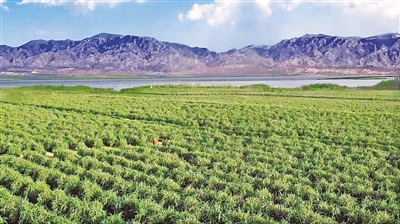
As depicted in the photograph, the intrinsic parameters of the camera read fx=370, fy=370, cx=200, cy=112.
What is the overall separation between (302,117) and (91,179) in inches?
628

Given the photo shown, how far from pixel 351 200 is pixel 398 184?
230 cm

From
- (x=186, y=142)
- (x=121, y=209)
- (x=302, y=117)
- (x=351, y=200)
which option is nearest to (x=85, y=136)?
(x=186, y=142)

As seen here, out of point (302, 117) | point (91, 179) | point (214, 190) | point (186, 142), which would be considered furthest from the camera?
point (302, 117)

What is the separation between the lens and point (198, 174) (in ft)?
32.5

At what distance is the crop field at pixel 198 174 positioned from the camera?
25.2ft

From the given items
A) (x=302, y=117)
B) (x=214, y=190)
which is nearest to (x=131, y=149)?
(x=214, y=190)

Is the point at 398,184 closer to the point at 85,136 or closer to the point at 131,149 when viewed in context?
the point at 131,149

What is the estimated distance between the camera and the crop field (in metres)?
7.69

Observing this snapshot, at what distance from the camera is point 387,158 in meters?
12.8

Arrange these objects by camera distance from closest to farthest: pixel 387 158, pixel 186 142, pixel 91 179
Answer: pixel 91 179, pixel 387 158, pixel 186 142

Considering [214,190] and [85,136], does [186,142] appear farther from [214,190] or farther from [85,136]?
[214,190]

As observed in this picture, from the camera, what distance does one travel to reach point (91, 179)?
956 centimetres

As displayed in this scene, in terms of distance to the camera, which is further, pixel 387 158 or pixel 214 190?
pixel 387 158

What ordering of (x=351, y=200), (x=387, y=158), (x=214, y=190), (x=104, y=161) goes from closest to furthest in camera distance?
(x=351, y=200), (x=214, y=190), (x=104, y=161), (x=387, y=158)
